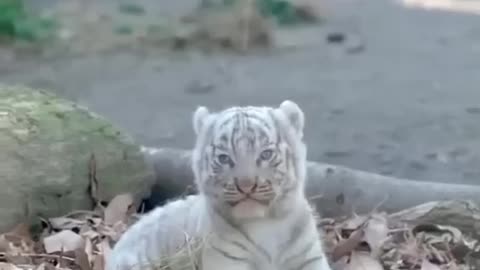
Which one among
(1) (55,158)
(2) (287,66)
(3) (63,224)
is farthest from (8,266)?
(2) (287,66)

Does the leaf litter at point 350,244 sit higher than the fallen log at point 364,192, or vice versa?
the fallen log at point 364,192

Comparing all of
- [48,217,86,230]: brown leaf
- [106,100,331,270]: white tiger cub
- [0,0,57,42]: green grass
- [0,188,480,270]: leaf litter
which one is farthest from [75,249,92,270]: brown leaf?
[0,0,57,42]: green grass

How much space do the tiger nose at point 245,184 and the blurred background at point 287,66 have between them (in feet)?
9.56

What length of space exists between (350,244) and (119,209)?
953 mm

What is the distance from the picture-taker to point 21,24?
390 inches

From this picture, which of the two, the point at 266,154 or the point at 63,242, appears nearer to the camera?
the point at 266,154

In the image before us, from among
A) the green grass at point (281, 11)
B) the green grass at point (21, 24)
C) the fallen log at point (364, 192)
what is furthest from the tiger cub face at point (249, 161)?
the green grass at point (281, 11)

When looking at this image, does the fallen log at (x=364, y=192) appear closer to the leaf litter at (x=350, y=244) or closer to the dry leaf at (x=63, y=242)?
the leaf litter at (x=350, y=244)

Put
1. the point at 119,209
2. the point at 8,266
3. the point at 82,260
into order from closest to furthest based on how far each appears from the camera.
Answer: the point at 8,266 < the point at 82,260 < the point at 119,209

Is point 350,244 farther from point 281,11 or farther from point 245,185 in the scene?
point 281,11

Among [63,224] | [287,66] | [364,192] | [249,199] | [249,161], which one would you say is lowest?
[287,66]

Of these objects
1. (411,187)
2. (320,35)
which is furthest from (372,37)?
(411,187)

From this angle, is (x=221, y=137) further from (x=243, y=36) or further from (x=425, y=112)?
(x=243, y=36)

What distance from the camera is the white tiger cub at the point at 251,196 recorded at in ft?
10.8
